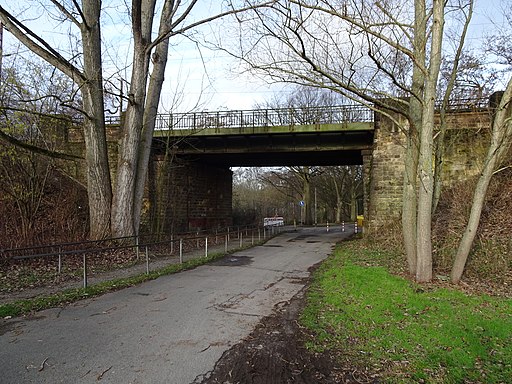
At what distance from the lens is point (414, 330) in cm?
541

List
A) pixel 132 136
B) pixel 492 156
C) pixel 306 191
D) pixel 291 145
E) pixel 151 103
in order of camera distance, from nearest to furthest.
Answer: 1. pixel 492 156
2. pixel 132 136
3. pixel 151 103
4. pixel 291 145
5. pixel 306 191

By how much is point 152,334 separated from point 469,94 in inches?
548

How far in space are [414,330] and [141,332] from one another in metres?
3.80

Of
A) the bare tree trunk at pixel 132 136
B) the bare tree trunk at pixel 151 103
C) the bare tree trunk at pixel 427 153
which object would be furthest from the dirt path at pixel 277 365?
the bare tree trunk at pixel 151 103

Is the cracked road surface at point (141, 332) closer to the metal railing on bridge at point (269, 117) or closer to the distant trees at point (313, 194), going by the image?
the metal railing on bridge at point (269, 117)

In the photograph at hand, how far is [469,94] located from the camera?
14.2m

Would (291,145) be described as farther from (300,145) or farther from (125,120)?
(125,120)

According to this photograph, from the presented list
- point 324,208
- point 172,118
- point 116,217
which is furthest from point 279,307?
point 324,208

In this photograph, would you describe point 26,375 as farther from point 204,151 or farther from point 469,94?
point 204,151

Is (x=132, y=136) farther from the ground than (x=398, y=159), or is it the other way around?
(x=132, y=136)

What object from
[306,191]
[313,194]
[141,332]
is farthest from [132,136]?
[313,194]

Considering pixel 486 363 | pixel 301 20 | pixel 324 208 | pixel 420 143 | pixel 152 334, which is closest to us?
pixel 486 363


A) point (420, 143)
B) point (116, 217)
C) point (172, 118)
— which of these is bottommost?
point (116, 217)

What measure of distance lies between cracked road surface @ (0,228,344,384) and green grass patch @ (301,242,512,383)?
48.0 inches
